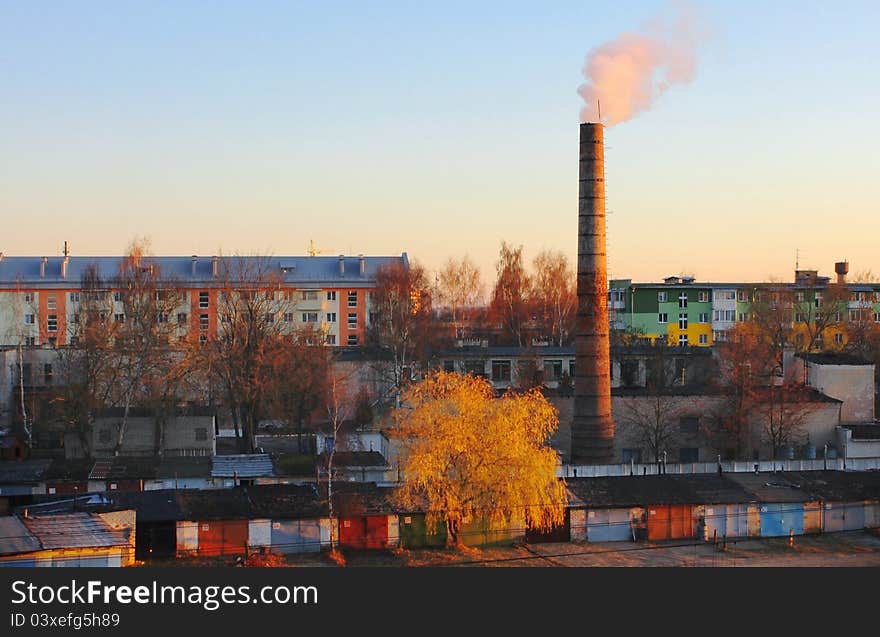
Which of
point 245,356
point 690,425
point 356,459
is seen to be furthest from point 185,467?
point 690,425

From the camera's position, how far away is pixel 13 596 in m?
16.2

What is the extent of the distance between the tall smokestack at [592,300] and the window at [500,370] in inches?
426

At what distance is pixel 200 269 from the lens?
6225cm

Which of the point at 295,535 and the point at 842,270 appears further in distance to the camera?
the point at 842,270

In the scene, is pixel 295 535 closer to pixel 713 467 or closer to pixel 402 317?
pixel 713 467

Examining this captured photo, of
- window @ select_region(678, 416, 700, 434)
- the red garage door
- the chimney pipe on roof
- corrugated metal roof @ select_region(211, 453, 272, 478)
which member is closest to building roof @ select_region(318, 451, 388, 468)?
corrugated metal roof @ select_region(211, 453, 272, 478)

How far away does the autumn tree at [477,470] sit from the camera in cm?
2833

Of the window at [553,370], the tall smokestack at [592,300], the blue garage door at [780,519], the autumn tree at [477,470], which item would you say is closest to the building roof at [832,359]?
the window at [553,370]

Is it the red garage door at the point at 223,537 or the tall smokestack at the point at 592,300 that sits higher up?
the tall smokestack at the point at 592,300

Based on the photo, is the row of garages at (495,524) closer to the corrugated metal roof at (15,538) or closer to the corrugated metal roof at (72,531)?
the corrugated metal roof at (72,531)

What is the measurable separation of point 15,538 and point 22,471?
10.6 m

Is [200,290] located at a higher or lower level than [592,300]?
higher

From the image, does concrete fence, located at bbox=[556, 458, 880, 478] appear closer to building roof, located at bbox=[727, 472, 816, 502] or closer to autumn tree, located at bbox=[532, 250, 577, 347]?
building roof, located at bbox=[727, 472, 816, 502]

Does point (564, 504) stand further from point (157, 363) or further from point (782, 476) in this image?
point (157, 363)
